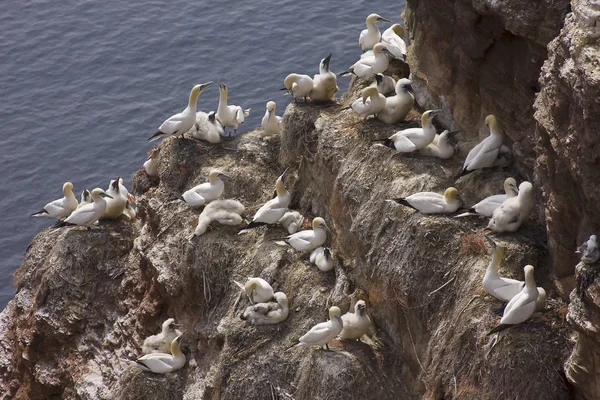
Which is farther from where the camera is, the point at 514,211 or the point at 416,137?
the point at 416,137

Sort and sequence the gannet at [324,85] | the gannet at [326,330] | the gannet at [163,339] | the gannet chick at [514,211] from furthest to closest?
the gannet at [324,85] → the gannet at [163,339] → the gannet at [326,330] → the gannet chick at [514,211]

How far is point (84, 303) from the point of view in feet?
60.0

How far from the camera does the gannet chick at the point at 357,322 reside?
1384 centimetres

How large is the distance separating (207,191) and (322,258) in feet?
8.72

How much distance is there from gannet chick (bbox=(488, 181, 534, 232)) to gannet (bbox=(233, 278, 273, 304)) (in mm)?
3534

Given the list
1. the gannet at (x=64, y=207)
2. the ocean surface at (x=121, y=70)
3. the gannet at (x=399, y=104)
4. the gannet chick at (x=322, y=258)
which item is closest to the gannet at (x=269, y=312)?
the gannet chick at (x=322, y=258)

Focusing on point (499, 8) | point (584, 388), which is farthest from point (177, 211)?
point (584, 388)

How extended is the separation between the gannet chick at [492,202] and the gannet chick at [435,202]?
18cm

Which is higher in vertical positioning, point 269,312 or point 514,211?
point 514,211

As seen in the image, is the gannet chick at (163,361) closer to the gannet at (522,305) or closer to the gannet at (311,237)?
the gannet at (311,237)

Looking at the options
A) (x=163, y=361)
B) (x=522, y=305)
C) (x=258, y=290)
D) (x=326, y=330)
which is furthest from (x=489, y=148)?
(x=163, y=361)

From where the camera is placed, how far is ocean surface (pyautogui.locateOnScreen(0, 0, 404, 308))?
2600cm

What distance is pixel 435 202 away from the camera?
1346 centimetres

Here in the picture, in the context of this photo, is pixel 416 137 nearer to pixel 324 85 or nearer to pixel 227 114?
pixel 324 85
